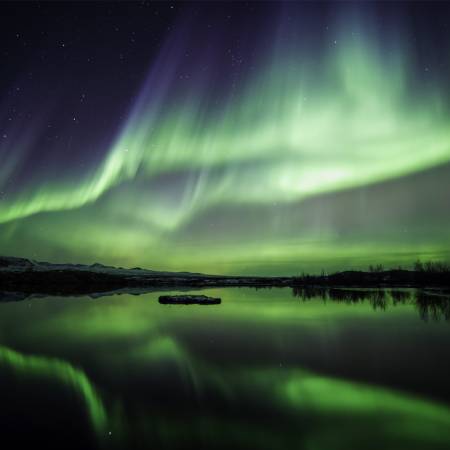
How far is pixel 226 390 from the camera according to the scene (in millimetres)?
12398

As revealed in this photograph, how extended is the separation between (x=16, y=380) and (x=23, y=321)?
69.1 ft

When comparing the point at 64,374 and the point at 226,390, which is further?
the point at 64,374

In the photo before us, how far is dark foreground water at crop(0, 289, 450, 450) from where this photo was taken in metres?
8.70

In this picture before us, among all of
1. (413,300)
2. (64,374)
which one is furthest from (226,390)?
(413,300)

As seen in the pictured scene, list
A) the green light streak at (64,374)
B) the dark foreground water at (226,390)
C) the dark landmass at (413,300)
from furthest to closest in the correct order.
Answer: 1. the dark landmass at (413,300)
2. the green light streak at (64,374)
3. the dark foreground water at (226,390)

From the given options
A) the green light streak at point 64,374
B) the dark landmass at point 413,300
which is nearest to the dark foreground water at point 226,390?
the green light streak at point 64,374

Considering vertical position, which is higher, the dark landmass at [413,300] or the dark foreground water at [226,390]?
the dark landmass at [413,300]

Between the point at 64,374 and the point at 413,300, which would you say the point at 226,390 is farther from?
the point at 413,300

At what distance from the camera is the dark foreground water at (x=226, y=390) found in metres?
8.70

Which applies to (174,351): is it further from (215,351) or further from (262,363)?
(262,363)

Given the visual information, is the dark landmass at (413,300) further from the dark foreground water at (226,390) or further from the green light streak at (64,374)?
the green light streak at (64,374)

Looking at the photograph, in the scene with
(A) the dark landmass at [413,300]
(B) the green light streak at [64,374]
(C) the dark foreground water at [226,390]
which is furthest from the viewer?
(A) the dark landmass at [413,300]

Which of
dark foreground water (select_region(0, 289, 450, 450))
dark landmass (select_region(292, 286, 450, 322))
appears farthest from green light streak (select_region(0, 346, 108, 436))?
dark landmass (select_region(292, 286, 450, 322))

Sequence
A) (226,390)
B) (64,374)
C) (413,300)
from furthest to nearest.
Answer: (413,300) < (64,374) < (226,390)
